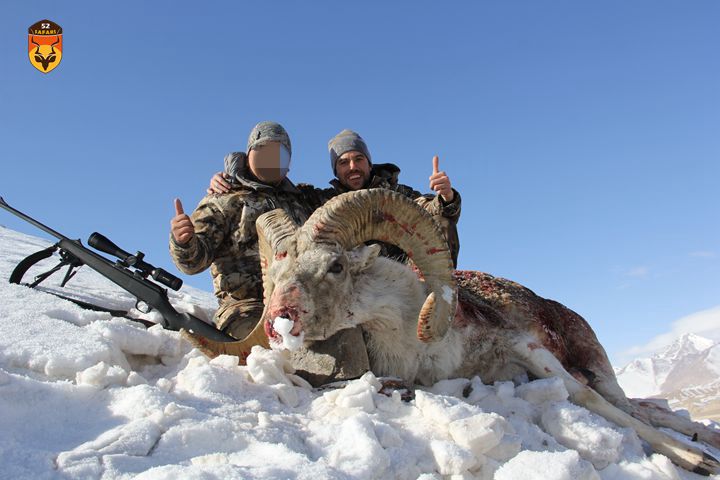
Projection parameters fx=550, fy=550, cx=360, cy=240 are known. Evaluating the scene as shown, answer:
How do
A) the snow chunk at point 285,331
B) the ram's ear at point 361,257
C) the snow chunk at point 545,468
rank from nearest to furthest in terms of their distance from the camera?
the snow chunk at point 545,468, the snow chunk at point 285,331, the ram's ear at point 361,257

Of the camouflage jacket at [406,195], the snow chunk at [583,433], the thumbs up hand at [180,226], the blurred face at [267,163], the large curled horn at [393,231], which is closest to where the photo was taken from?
the snow chunk at [583,433]

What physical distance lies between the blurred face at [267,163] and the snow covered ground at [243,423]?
309 cm

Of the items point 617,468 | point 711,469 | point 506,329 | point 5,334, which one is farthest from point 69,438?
point 711,469

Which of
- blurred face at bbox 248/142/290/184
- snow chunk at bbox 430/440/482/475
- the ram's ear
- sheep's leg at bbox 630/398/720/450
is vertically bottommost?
snow chunk at bbox 430/440/482/475

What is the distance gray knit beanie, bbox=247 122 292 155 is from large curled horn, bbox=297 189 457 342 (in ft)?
8.72

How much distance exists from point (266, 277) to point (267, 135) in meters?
2.76

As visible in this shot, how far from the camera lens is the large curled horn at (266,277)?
5.17 meters

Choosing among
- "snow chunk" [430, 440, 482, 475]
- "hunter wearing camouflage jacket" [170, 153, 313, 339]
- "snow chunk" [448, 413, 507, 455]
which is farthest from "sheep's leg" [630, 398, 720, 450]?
"hunter wearing camouflage jacket" [170, 153, 313, 339]

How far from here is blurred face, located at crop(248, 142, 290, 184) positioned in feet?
24.6

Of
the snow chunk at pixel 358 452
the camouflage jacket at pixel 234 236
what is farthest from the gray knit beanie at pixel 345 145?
the snow chunk at pixel 358 452

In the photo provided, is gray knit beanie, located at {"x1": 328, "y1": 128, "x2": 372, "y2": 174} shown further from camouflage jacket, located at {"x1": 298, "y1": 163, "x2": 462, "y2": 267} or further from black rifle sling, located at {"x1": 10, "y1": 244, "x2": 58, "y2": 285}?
black rifle sling, located at {"x1": 10, "y1": 244, "x2": 58, "y2": 285}

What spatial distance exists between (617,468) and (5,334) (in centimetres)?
471

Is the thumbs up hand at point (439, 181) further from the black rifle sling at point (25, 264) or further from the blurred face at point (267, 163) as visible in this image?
the black rifle sling at point (25, 264)

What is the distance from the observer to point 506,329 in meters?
6.04
